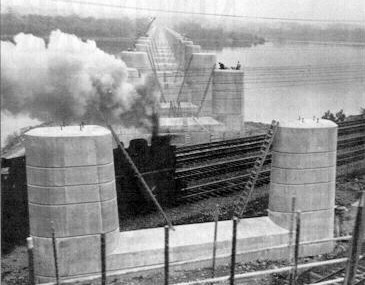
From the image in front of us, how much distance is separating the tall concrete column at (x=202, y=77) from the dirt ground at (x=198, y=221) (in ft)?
48.0

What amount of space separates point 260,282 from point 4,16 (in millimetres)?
7970

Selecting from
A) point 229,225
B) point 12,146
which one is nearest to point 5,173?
point 229,225

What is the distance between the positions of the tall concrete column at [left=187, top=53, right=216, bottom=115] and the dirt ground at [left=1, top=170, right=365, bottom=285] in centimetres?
1464

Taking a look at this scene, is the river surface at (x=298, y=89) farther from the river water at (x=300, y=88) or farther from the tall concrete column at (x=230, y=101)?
the tall concrete column at (x=230, y=101)

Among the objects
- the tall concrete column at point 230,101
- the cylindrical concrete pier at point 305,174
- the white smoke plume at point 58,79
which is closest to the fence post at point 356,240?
the cylindrical concrete pier at point 305,174

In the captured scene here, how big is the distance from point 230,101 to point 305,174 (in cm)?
1841

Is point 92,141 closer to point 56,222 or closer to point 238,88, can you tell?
point 56,222

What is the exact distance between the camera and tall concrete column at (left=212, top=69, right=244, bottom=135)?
2945cm

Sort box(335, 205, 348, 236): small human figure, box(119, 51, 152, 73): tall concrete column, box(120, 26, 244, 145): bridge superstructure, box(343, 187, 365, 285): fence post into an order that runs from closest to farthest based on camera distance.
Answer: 1. box(343, 187, 365, 285): fence post
2. box(335, 205, 348, 236): small human figure
3. box(120, 26, 244, 145): bridge superstructure
4. box(119, 51, 152, 73): tall concrete column

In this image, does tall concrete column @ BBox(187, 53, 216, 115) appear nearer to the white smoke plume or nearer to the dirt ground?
the dirt ground

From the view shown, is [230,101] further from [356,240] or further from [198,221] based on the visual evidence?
[356,240]

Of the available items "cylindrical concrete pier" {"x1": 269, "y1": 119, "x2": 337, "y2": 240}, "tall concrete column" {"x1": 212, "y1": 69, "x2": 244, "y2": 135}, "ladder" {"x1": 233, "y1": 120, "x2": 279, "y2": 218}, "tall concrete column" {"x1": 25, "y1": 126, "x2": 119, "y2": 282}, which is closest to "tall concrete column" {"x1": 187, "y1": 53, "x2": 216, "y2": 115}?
"tall concrete column" {"x1": 212, "y1": 69, "x2": 244, "y2": 135}

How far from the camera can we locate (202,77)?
32.3 metres

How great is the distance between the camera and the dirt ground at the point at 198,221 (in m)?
10.5
